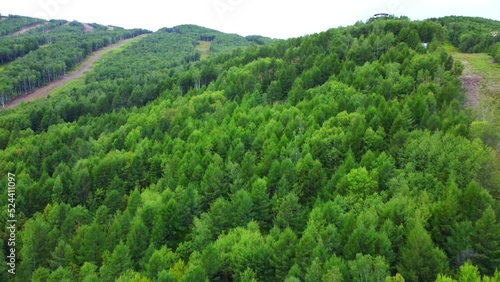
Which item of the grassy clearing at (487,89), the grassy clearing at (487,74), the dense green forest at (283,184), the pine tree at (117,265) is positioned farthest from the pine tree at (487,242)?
the pine tree at (117,265)

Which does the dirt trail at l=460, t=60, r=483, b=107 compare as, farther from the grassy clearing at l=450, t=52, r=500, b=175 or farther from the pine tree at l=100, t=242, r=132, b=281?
the pine tree at l=100, t=242, r=132, b=281

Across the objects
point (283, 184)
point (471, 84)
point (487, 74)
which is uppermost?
point (487, 74)

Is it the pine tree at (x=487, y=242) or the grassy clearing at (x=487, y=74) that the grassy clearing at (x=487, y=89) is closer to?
the grassy clearing at (x=487, y=74)

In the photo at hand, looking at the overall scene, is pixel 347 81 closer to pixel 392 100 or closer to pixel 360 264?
pixel 392 100

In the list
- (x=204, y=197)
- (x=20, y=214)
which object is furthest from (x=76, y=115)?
(x=204, y=197)

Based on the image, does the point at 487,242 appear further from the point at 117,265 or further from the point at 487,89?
the point at 487,89

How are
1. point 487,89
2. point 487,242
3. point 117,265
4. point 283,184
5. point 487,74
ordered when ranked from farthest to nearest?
point 487,74
point 487,89
point 283,184
point 117,265
point 487,242

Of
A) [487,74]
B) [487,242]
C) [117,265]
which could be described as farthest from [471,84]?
[117,265]
